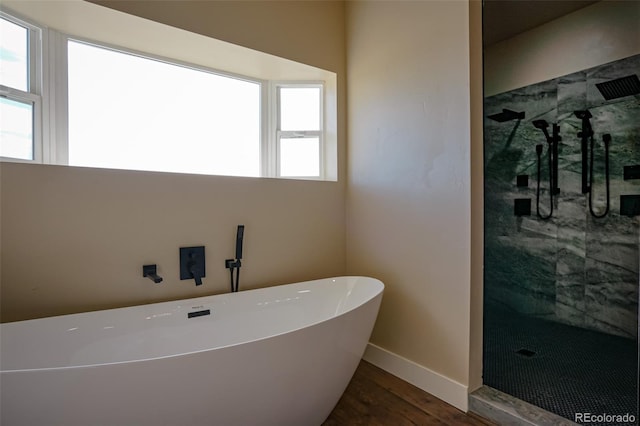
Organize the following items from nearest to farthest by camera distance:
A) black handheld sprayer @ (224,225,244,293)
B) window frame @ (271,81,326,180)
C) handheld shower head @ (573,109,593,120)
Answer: black handheld sprayer @ (224,225,244,293), handheld shower head @ (573,109,593,120), window frame @ (271,81,326,180)

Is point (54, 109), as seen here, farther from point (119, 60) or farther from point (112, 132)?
point (119, 60)

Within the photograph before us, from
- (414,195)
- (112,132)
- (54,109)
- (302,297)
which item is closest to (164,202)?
(112,132)

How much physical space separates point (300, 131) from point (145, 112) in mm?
1135

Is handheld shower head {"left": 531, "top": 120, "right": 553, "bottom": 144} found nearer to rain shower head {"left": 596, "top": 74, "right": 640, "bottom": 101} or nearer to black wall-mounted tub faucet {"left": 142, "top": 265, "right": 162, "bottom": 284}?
rain shower head {"left": 596, "top": 74, "right": 640, "bottom": 101}

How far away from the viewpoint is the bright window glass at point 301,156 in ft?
8.53

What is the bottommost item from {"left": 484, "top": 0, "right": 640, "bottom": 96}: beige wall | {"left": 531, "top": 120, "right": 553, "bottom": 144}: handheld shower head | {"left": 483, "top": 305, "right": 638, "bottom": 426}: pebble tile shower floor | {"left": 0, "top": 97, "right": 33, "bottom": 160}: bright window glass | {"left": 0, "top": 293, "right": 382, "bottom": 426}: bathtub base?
{"left": 483, "top": 305, "right": 638, "bottom": 426}: pebble tile shower floor

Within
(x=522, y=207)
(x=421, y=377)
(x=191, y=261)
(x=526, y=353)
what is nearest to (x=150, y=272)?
(x=191, y=261)

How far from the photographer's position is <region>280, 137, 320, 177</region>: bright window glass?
8.53ft

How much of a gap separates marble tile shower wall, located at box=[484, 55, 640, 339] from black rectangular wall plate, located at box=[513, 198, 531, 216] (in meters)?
0.03

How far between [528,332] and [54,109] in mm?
3657

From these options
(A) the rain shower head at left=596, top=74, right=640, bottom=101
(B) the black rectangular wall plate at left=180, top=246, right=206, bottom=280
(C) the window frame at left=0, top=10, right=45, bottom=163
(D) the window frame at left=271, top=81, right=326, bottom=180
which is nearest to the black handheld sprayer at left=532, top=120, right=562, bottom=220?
(A) the rain shower head at left=596, top=74, right=640, bottom=101

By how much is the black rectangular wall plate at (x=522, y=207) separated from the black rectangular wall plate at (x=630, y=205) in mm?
620

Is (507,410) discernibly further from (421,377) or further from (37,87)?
(37,87)

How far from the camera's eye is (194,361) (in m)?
0.95
